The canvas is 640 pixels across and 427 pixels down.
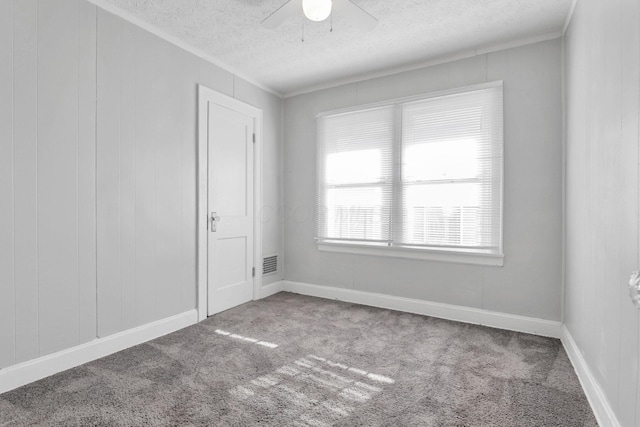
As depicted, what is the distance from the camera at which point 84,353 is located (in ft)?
7.89

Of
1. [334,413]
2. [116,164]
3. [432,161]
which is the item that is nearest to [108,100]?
[116,164]

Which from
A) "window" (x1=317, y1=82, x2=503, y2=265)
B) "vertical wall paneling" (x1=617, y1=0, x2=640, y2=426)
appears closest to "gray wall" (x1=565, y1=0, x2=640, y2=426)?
"vertical wall paneling" (x1=617, y1=0, x2=640, y2=426)

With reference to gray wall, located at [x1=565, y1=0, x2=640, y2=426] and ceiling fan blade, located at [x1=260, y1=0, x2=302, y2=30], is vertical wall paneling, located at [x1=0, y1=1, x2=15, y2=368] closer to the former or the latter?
ceiling fan blade, located at [x1=260, y1=0, x2=302, y2=30]

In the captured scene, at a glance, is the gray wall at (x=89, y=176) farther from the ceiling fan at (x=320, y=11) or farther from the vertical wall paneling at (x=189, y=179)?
the ceiling fan at (x=320, y=11)

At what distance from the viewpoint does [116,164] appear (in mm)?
2617

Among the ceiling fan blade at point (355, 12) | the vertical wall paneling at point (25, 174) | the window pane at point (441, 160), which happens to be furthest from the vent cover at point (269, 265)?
the ceiling fan blade at point (355, 12)

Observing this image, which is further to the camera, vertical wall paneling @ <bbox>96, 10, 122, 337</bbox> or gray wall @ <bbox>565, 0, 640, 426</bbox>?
vertical wall paneling @ <bbox>96, 10, 122, 337</bbox>

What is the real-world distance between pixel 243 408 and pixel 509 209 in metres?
2.70

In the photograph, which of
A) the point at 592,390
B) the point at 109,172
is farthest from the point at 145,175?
the point at 592,390

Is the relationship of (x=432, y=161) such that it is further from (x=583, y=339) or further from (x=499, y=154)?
(x=583, y=339)

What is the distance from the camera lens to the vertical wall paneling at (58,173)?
220 cm

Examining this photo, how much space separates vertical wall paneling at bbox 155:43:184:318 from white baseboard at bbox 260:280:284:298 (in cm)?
122

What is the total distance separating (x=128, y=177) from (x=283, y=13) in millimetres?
1704

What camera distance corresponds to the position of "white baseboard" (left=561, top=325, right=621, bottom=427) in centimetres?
163
